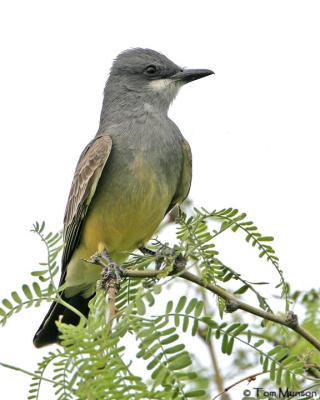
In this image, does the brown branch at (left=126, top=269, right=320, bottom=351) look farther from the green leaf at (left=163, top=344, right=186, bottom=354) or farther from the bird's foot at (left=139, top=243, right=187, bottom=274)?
the green leaf at (left=163, top=344, right=186, bottom=354)

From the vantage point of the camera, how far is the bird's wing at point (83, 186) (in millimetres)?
5418

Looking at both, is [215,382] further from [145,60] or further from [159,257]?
[145,60]

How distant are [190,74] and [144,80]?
0.46 metres

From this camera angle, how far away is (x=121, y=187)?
538cm

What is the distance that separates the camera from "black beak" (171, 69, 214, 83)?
20.6 feet

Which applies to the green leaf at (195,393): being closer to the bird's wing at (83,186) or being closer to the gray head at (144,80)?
the bird's wing at (83,186)

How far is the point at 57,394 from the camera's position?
2.03 metres

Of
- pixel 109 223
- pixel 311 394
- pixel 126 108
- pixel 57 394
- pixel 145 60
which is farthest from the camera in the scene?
pixel 145 60

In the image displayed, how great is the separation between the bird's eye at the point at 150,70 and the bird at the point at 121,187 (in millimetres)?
242

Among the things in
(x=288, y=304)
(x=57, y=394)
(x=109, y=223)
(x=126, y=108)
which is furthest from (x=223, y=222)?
(x=126, y=108)

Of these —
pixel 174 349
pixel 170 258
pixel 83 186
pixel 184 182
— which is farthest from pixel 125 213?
pixel 174 349

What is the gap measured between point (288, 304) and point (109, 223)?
2640 mm

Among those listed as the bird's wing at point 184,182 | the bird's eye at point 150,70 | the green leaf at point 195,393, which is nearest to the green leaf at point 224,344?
the green leaf at point 195,393

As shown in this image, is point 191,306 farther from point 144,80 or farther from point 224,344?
point 144,80
